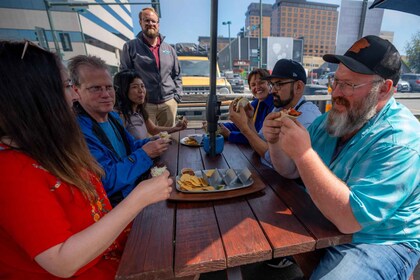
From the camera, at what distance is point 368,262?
110 cm

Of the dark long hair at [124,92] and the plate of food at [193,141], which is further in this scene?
the dark long hair at [124,92]

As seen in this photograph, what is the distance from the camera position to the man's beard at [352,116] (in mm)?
1286

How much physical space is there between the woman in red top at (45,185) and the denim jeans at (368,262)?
916 mm

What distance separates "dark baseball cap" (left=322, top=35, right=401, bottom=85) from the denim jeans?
0.93 m

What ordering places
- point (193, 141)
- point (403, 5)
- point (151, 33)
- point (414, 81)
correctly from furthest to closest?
point (414, 81) < point (151, 33) < point (193, 141) < point (403, 5)

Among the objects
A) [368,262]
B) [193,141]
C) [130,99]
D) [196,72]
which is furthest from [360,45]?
[196,72]

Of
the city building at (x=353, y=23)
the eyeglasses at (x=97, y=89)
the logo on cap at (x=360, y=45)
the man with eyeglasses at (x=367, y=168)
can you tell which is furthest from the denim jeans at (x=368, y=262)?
the city building at (x=353, y=23)

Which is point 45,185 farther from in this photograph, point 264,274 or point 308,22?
point 308,22

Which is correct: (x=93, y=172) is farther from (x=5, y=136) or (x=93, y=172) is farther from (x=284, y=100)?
(x=284, y=100)

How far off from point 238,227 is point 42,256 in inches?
30.0

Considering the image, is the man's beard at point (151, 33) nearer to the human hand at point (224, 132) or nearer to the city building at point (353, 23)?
the human hand at point (224, 132)

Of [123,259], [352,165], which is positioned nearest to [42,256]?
[123,259]

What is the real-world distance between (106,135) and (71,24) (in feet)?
118

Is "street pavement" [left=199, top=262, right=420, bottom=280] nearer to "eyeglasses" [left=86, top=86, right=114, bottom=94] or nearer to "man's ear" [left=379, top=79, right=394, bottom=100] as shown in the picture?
"man's ear" [left=379, top=79, right=394, bottom=100]
